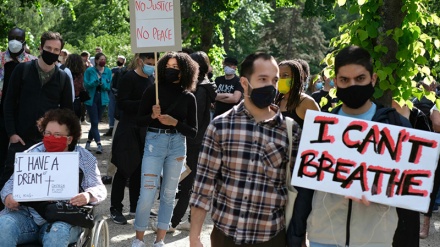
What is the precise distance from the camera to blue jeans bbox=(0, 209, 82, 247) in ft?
17.0

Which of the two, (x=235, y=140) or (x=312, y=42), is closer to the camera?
(x=235, y=140)

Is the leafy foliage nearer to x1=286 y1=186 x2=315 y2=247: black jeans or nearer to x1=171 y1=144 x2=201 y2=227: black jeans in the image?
x1=286 y1=186 x2=315 y2=247: black jeans

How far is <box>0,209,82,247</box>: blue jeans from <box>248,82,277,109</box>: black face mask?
5.99ft

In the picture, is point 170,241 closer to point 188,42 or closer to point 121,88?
point 121,88

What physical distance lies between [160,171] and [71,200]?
1.83 m

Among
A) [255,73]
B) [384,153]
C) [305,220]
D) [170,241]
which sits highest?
[255,73]

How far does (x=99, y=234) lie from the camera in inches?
225

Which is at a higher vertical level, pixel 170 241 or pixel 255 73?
pixel 255 73

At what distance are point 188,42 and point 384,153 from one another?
57.3 ft

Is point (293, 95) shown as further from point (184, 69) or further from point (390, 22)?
point (184, 69)

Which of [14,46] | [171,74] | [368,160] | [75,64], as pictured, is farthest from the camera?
[75,64]

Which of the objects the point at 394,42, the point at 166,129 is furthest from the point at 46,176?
the point at 394,42

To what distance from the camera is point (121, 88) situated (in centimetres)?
816

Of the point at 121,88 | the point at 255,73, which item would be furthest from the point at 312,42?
the point at 255,73
